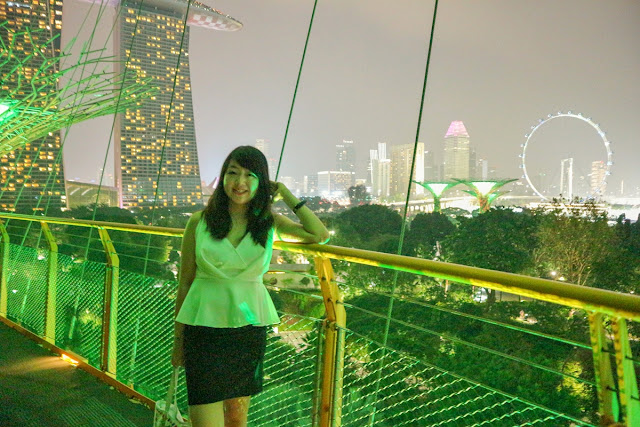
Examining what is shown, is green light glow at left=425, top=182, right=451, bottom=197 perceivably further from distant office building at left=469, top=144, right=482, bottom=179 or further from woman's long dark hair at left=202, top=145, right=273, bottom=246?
woman's long dark hair at left=202, top=145, right=273, bottom=246

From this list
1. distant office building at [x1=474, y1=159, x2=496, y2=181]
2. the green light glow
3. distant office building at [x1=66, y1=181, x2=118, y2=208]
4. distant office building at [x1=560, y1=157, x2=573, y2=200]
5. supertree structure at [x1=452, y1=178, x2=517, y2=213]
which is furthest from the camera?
distant office building at [x1=474, y1=159, x2=496, y2=181]

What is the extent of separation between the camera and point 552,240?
2830 cm

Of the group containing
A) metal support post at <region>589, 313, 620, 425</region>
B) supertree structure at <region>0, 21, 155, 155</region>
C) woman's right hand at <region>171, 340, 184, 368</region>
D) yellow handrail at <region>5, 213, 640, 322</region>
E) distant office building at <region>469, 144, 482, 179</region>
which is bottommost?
woman's right hand at <region>171, 340, 184, 368</region>

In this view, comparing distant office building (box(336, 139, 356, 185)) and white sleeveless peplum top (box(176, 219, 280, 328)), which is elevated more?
distant office building (box(336, 139, 356, 185))

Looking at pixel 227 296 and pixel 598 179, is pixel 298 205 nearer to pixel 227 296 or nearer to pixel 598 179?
pixel 227 296

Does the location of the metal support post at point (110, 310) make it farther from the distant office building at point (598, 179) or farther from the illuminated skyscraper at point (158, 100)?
the distant office building at point (598, 179)

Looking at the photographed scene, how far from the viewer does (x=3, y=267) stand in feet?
14.0

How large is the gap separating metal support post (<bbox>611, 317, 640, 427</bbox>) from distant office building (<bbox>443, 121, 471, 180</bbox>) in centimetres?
4243

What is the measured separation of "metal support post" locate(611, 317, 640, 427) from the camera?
857 mm

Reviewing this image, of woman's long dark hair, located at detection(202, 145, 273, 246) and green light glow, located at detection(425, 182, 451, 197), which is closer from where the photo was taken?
woman's long dark hair, located at detection(202, 145, 273, 246)

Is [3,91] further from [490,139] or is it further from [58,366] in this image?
[490,139]

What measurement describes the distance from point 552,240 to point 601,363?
98.9ft

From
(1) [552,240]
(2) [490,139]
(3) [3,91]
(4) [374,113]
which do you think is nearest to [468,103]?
(2) [490,139]

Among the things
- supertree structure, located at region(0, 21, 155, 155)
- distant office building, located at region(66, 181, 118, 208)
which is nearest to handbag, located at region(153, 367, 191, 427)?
supertree structure, located at region(0, 21, 155, 155)
